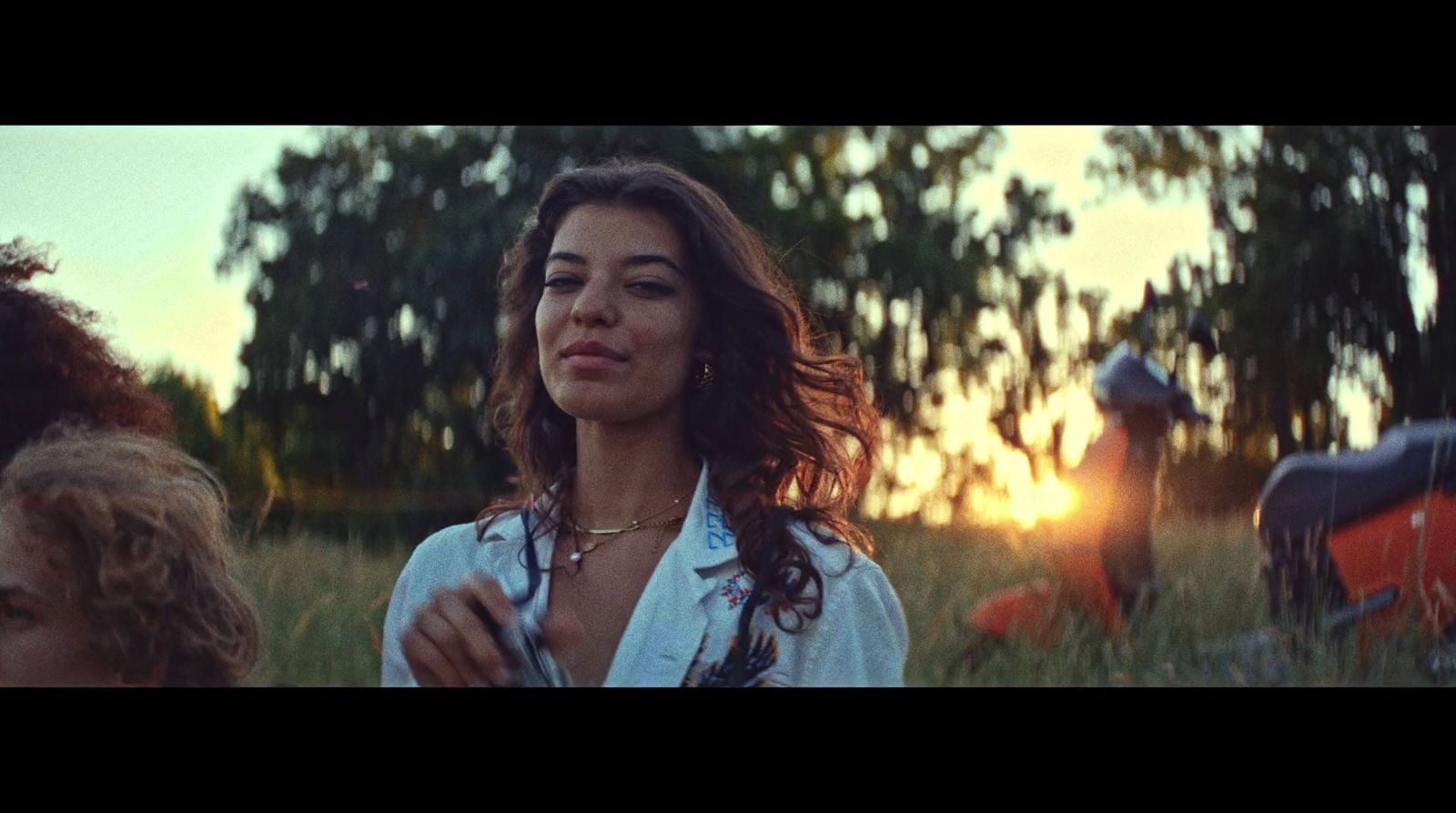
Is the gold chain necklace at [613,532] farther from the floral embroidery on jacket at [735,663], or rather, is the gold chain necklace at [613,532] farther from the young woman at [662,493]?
the floral embroidery on jacket at [735,663]

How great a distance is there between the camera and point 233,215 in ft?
11.8

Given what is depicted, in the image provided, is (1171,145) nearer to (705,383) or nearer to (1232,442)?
(1232,442)

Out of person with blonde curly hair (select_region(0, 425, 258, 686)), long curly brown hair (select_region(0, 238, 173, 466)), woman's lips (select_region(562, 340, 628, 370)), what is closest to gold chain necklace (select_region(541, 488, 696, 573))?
woman's lips (select_region(562, 340, 628, 370))

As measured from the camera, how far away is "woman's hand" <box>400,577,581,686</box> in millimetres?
3281

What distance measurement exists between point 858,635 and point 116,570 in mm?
1845

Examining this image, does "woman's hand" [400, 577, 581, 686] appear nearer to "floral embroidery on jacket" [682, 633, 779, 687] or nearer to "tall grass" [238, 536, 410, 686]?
"tall grass" [238, 536, 410, 686]

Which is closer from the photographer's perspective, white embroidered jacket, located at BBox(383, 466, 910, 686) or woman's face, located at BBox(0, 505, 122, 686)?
white embroidered jacket, located at BBox(383, 466, 910, 686)

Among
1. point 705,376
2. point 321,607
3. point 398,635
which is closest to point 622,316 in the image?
point 705,376

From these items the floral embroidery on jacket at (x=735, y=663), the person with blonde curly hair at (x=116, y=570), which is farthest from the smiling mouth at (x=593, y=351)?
the person with blonde curly hair at (x=116, y=570)

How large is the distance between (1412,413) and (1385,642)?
586 mm

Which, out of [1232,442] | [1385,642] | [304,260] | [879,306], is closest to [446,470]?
[304,260]

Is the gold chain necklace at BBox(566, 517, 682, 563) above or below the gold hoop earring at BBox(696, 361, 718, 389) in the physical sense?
below

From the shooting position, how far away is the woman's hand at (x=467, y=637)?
10.8 feet

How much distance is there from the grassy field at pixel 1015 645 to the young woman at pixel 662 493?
12 cm
